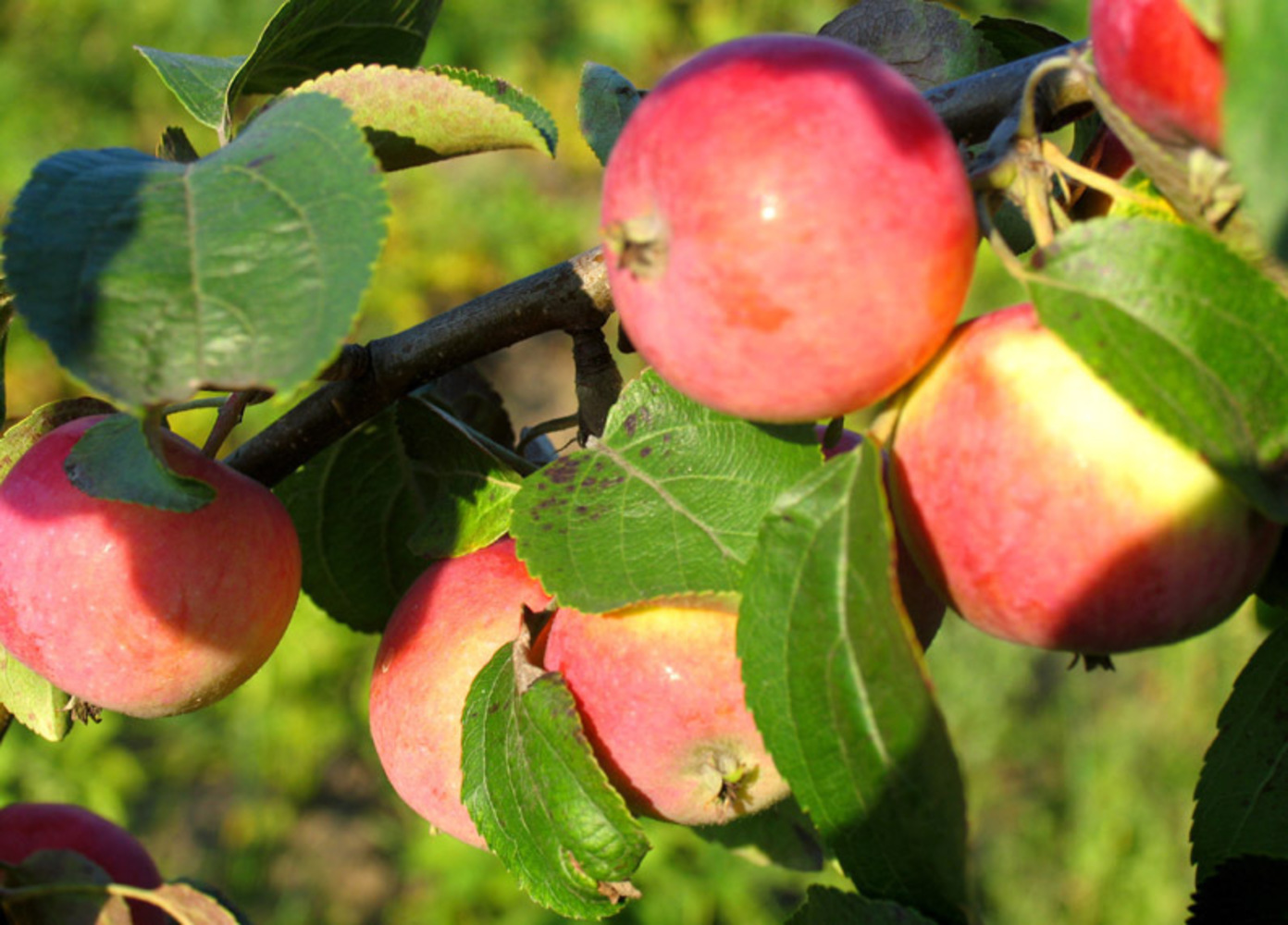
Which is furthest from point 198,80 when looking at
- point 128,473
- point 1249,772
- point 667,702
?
point 1249,772

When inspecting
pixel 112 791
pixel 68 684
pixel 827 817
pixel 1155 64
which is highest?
pixel 1155 64

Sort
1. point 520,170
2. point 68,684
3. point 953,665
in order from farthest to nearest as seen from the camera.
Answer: point 520,170 < point 953,665 < point 68,684

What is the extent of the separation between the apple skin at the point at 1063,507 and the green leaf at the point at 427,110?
0.31 metres

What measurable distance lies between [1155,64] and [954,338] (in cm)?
15

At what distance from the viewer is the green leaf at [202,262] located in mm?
499

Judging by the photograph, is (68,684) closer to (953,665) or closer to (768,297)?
(768,297)

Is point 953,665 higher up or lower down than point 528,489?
lower down

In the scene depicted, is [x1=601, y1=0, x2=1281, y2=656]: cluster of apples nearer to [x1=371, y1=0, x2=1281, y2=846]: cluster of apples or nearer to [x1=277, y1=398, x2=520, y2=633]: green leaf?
[x1=371, y1=0, x2=1281, y2=846]: cluster of apples

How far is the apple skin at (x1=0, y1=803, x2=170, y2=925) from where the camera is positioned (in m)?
0.94

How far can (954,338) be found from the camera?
58 centimetres

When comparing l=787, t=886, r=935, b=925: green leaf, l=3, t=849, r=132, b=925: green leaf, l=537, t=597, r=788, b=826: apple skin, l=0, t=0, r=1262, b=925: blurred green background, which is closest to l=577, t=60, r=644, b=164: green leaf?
l=537, t=597, r=788, b=826: apple skin

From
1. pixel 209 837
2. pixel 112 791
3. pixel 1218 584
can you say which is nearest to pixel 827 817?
pixel 1218 584

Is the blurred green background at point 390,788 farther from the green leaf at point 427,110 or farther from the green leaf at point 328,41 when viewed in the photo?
the green leaf at point 427,110

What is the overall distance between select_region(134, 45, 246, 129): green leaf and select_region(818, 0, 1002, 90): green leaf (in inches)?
17.2
